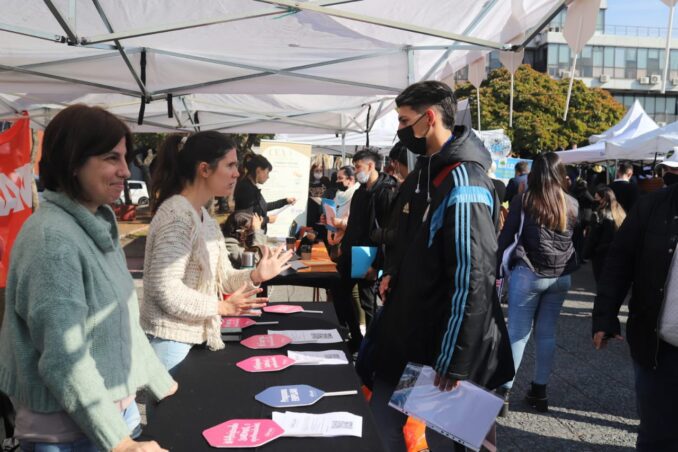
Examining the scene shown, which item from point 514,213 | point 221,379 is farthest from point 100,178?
point 514,213

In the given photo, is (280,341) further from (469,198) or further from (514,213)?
(514,213)

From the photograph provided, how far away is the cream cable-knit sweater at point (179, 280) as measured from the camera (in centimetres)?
216

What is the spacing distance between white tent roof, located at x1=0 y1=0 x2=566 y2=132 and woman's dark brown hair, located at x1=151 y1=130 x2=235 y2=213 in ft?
3.24

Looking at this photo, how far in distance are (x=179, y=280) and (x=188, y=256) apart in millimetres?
112

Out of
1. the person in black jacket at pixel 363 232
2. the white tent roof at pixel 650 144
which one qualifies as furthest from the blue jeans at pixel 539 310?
the white tent roof at pixel 650 144

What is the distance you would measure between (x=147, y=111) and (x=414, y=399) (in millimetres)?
7306

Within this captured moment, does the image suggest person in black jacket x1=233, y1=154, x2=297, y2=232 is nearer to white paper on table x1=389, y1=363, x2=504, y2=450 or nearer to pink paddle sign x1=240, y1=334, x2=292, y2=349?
pink paddle sign x1=240, y1=334, x2=292, y2=349

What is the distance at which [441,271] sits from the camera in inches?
87.7

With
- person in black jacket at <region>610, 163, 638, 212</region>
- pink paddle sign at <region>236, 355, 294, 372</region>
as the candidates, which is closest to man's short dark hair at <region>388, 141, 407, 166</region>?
pink paddle sign at <region>236, 355, 294, 372</region>

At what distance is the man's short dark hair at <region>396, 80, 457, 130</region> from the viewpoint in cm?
240

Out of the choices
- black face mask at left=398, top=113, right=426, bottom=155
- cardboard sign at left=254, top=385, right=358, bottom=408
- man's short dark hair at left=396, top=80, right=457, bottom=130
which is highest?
man's short dark hair at left=396, top=80, right=457, bottom=130

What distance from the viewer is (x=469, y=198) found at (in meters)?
2.15

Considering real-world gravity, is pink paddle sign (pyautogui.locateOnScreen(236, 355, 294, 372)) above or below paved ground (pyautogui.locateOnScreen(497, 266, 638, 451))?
above

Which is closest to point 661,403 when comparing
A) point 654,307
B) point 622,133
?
point 654,307
